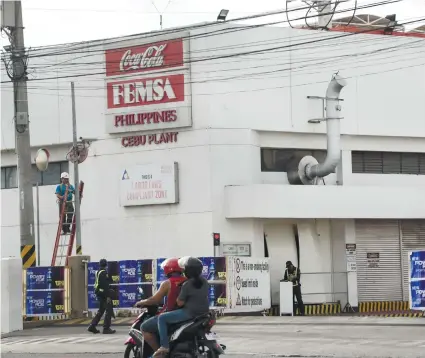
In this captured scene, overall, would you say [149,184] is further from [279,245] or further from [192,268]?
[192,268]

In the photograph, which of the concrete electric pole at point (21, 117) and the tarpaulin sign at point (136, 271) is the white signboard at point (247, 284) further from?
the concrete electric pole at point (21, 117)

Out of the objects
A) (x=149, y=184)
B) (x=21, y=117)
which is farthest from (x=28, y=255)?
(x=149, y=184)

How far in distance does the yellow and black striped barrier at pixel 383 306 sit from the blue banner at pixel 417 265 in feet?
28.1

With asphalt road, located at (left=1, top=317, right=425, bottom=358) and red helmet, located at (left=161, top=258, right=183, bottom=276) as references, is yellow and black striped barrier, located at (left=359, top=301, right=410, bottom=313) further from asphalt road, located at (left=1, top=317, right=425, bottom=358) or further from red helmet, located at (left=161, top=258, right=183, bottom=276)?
red helmet, located at (left=161, top=258, right=183, bottom=276)

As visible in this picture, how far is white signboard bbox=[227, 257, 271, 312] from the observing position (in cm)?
2908

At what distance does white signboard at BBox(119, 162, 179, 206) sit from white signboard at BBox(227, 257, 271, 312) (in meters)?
4.91

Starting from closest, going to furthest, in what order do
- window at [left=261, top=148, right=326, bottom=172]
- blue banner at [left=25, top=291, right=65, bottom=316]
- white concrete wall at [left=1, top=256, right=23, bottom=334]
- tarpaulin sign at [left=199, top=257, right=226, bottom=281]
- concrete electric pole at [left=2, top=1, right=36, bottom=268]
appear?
white concrete wall at [left=1, top=256, right=23, bottom=334] → concrete electric pole at [left=2, top=1, right=36, bottom=268] → tarpaulin sign at [left=199, top=257, right=226, bottom=281] → blue banner at [left=25, top=291, right=65, bottom=316] → window at [left=261, top=148, right=326, bottom=172]

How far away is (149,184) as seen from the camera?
34.5 m

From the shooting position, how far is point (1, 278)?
25.6 metres

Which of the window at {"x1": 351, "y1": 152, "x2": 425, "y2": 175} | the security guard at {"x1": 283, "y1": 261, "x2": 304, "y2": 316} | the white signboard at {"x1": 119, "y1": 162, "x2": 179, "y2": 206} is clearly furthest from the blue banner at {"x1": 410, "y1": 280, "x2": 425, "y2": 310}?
the window at {"x1": 351, "y1": 152, "x2": 425, "y2": 175}

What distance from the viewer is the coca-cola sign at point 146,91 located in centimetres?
3391

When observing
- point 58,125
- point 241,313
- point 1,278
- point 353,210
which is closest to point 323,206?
point 353,210

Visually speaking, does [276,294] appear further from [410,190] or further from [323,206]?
[410,190]

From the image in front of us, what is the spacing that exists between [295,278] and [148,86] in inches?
326
